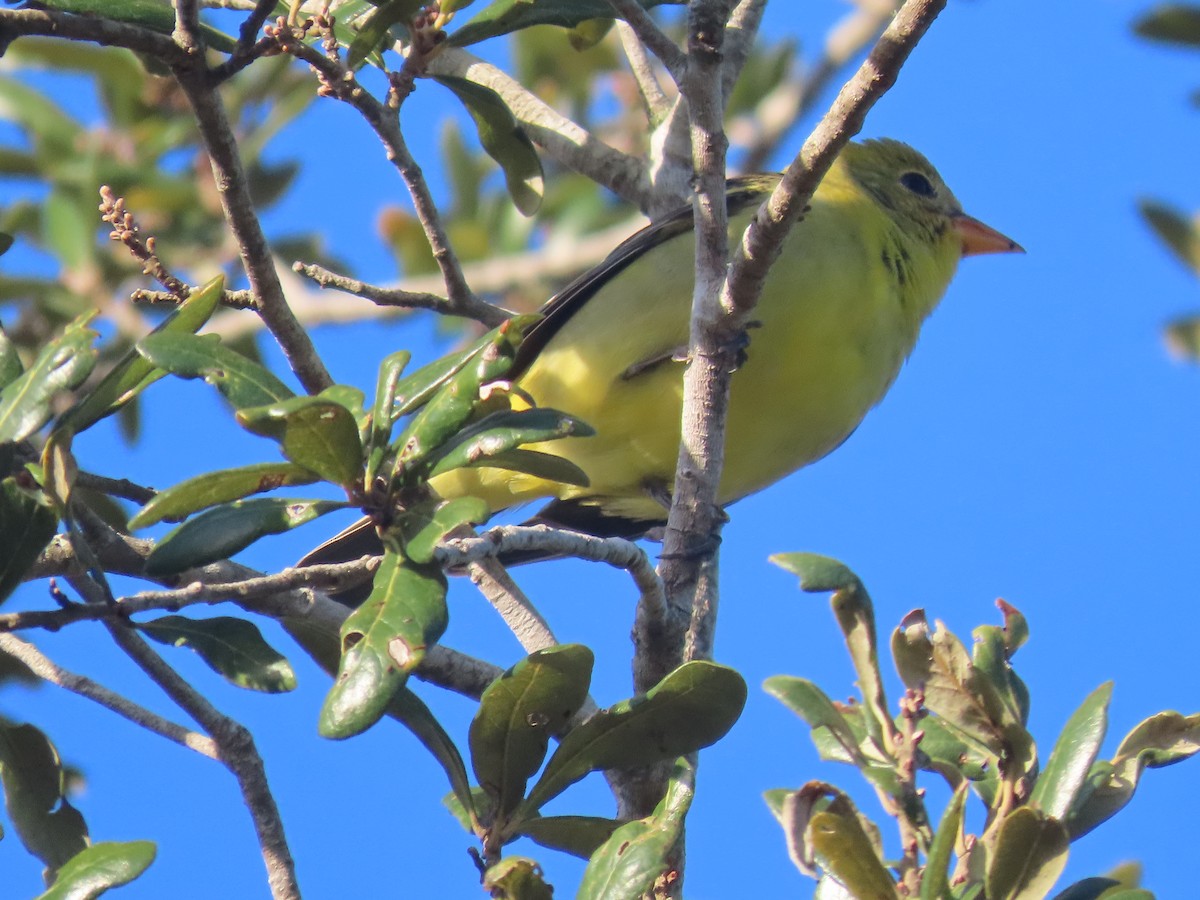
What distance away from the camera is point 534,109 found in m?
4.59

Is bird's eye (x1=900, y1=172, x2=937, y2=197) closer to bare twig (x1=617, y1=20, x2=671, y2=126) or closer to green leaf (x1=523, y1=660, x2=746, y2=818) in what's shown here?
bare twig (x1=617, y1=20, x2=671, y2=126)

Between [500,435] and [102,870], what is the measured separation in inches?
33.3

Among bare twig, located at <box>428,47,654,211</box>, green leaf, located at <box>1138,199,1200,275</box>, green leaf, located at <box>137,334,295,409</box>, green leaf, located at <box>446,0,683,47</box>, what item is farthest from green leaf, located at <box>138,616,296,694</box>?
green leaf, located at <box>1138,199,1200,275</box>

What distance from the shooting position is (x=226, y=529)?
226 cm

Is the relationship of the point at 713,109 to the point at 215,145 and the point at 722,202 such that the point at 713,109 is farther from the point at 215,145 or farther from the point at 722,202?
the point at 215,145

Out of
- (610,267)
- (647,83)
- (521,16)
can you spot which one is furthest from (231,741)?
(647,83)

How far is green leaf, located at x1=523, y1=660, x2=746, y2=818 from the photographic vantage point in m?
2.36

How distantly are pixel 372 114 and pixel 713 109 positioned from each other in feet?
2.68

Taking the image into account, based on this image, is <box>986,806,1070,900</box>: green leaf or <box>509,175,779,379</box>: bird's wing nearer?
<box>986,806,1070,900</box>: green leaf

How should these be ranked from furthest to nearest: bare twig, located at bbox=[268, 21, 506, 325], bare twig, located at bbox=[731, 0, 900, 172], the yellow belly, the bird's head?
1. bare twig, located at bbox=[731, 0, 900, 172]
2. the bird's head
3. the yellow belly
4. bare twig, located at bbox=[268, 21, 506, 325]

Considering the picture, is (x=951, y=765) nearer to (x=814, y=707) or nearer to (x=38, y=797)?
(x=814, y=707)

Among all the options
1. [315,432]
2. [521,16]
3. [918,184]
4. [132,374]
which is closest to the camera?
[315,432]

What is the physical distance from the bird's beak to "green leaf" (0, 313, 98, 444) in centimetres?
427

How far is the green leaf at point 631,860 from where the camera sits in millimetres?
2090
